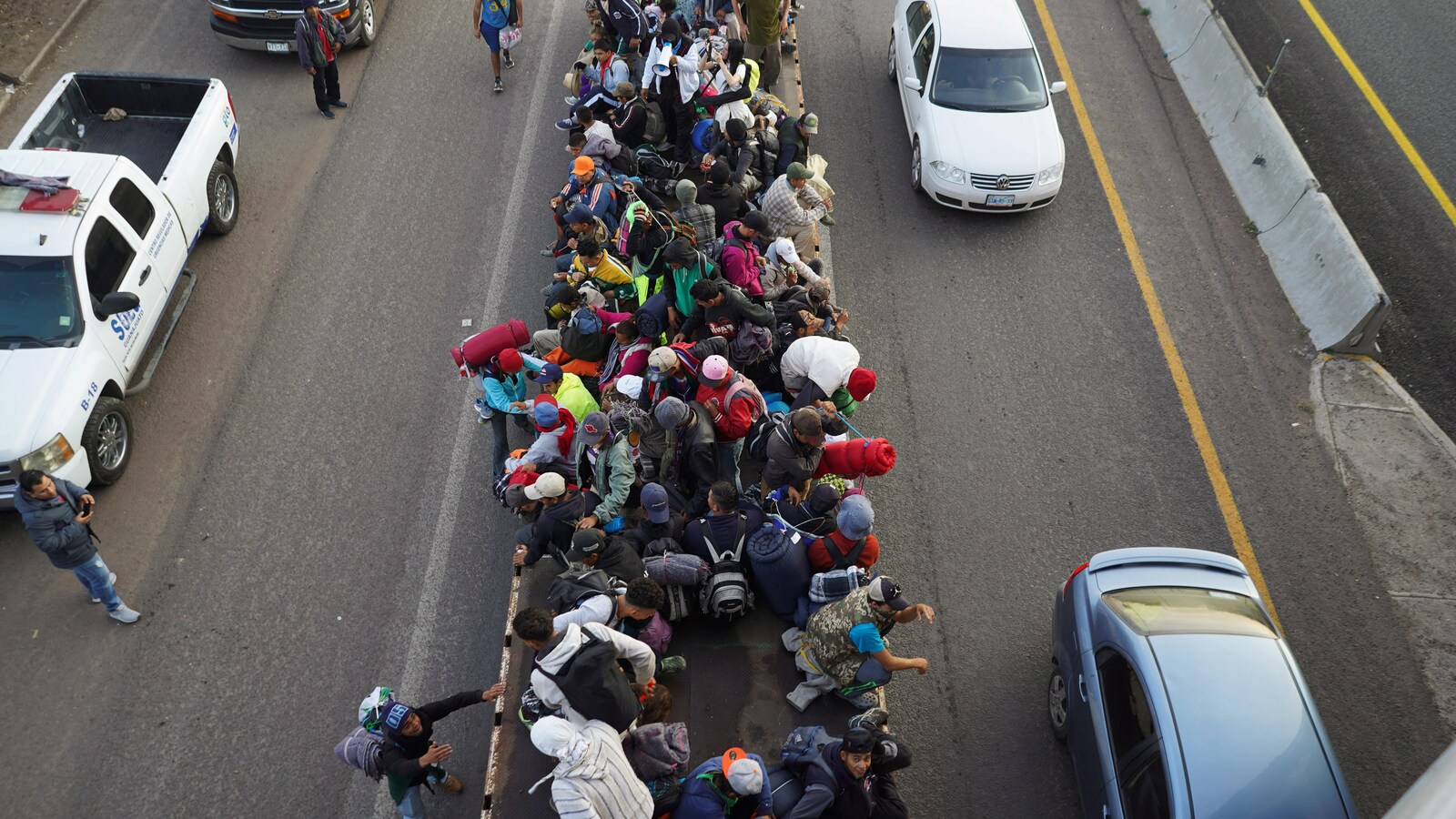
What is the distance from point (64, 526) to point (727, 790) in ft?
17.7

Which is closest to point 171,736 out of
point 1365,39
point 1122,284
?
point 1122,284

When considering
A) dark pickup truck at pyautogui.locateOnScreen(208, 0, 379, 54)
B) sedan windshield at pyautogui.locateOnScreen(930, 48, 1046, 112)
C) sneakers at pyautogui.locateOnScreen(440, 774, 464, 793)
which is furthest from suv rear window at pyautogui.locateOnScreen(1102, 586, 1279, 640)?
dark pickup truck at pyautogui.locateOnScreen(208, 0, 379, 54)

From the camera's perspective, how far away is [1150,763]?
5.68 metres

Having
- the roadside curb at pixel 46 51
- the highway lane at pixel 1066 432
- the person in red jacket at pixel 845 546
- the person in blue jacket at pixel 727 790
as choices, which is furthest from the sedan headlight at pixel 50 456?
the roadside curb at pixel 46 51

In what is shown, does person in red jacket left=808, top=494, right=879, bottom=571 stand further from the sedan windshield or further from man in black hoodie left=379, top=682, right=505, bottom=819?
the sedan windshield

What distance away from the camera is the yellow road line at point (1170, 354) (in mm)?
8137

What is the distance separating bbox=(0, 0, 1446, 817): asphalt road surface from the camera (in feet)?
23.3

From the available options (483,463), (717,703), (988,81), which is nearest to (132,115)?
(483,463)

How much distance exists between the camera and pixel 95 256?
28.4 ft

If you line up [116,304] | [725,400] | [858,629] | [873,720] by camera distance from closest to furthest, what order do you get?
[873,720] < [858,629] < [725,400] < [116,304]

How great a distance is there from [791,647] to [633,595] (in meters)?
1.47

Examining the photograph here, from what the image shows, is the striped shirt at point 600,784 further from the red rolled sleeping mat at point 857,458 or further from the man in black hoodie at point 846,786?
the red rolled sleeping mat at point 857,458

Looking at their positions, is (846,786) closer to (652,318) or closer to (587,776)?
(587,776)

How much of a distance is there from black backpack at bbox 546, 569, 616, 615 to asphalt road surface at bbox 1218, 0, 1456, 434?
8.15 meters
